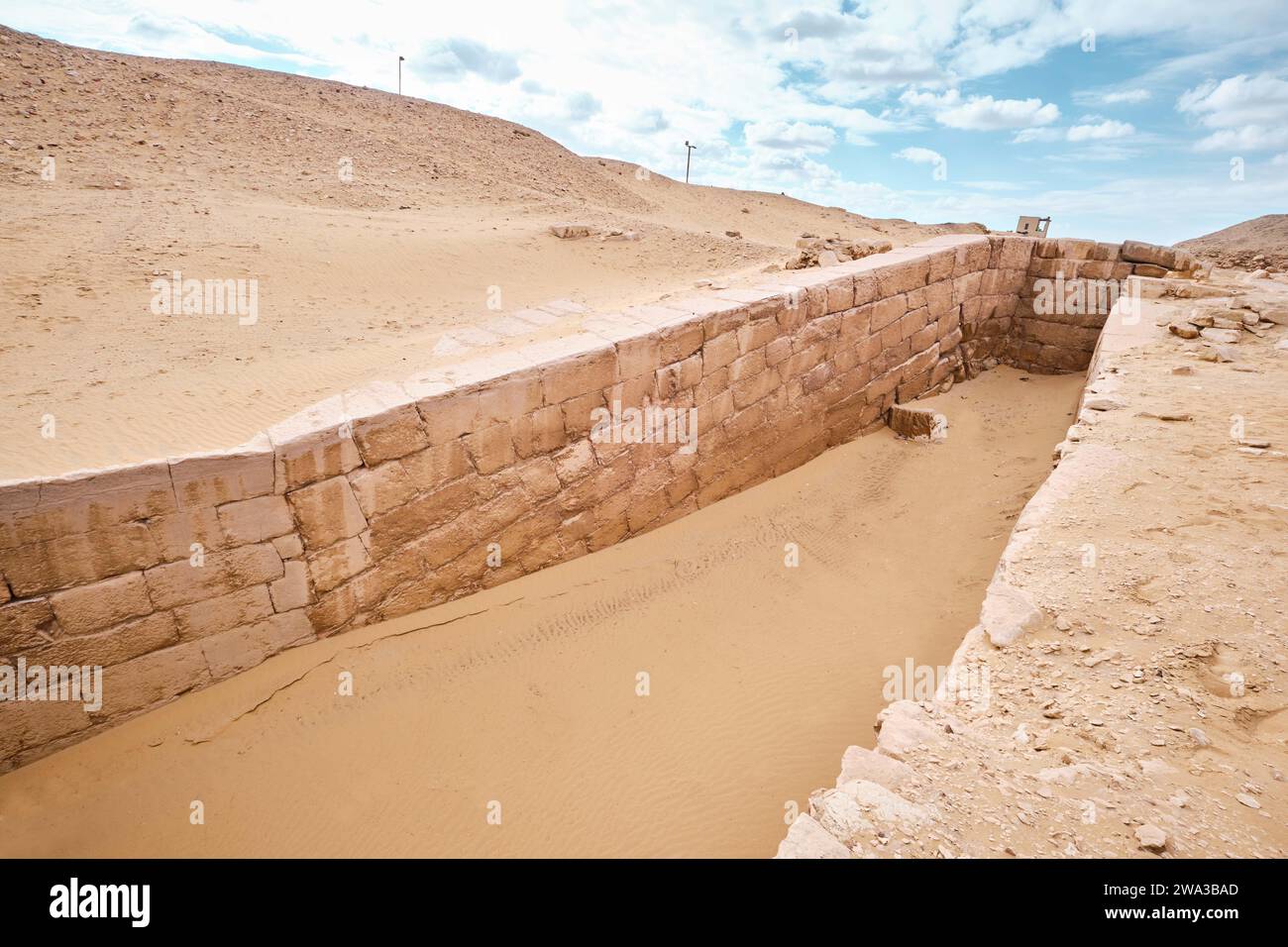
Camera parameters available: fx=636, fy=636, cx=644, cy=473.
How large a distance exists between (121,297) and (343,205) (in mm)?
8365

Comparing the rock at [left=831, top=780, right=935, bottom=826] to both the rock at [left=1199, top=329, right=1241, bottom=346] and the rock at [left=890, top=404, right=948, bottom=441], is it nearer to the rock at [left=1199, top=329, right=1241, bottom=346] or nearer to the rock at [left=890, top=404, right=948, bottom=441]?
the rock at [left=890, top=404, right=948, bottom=441]

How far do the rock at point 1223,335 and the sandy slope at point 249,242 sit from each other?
7142 millimetres

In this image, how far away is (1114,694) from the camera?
102 inches

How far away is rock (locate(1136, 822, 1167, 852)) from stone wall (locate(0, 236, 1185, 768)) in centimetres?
370

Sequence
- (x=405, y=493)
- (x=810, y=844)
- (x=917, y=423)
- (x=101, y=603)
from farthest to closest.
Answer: (x=917, y=423)
(x=405, y=493)
(x=101, y=603)
(x=810, y=844)

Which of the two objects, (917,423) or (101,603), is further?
(917,423)

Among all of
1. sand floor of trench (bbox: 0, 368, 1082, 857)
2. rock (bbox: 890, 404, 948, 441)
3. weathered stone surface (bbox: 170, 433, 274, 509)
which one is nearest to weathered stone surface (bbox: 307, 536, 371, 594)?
sand floor of trench (bbox: 0, 368, 1082, 857)

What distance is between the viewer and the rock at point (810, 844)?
207 cm

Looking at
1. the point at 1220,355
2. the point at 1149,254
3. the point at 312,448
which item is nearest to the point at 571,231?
the point at 1149,254

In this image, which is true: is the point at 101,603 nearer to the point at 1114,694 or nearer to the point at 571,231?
the point at 1114,694

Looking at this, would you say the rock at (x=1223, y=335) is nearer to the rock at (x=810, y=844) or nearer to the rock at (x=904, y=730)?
the rock at (x=904, y=730)

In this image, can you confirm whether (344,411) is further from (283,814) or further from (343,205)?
(343,205)

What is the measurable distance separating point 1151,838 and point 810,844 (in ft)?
3.40

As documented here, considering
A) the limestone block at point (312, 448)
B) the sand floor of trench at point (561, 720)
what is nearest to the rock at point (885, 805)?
the sand floor of trench at point (561, 720)
